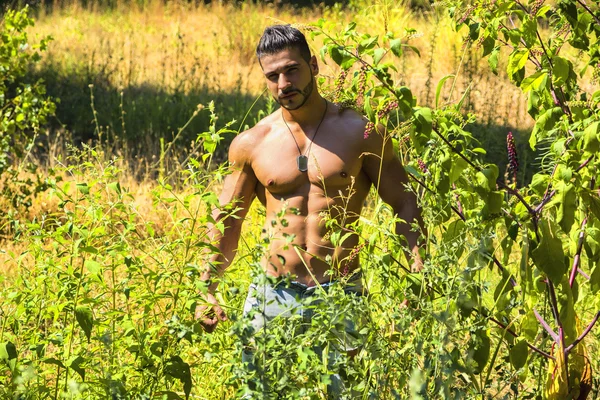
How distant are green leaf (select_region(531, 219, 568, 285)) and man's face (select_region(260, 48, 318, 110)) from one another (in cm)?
100

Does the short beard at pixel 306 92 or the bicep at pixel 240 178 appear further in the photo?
the bicep at pixel 240 178

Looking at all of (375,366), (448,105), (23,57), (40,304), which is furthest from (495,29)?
(23,57)

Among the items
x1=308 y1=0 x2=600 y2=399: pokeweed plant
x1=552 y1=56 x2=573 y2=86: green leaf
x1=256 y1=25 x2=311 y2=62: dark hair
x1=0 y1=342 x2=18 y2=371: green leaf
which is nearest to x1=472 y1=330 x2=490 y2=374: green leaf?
x1=308 y1=0 x2=600 y2=399: pokeweed plant

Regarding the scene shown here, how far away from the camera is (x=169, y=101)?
1023cm

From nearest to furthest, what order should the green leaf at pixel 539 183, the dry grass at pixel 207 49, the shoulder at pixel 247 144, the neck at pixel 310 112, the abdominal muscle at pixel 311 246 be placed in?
the green leaf at pixel 539 183 < the abdominal muscle at pixel 311 246 < the neck at pixel 310 112 < the shoulder at pixel 247 144 < the dry grass at pixel 207 49

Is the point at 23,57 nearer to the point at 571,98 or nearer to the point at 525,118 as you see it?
the point at 571,98

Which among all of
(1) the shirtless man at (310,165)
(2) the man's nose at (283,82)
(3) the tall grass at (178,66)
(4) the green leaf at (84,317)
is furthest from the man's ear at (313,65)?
(3) the tall grass at (178,66)

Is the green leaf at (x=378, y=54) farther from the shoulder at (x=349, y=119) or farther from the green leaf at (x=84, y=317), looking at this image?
the green leaf at (x=84, y=317)

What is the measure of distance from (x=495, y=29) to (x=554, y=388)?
112 centimetres

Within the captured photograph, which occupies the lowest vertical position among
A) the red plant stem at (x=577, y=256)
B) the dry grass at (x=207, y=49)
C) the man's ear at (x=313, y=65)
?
the dry grass at (x=207, y=49)

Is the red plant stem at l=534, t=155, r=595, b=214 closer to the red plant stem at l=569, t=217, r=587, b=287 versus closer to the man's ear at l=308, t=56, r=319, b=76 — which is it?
the red plant stem at l=569, t=217, r=587, b=287

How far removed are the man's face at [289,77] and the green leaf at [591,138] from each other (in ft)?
3.40

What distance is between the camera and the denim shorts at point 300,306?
257 cm

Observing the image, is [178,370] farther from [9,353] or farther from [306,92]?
[306,92]
